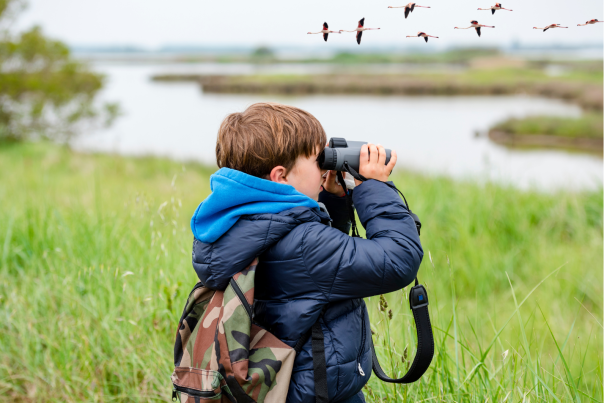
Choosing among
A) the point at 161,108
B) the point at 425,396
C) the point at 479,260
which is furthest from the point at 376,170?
the point at 161,108

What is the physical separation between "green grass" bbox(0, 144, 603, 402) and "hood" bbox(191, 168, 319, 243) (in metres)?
0.60

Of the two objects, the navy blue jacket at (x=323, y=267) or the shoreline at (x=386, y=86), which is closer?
the navy blue jacket at (x=323, y=267)

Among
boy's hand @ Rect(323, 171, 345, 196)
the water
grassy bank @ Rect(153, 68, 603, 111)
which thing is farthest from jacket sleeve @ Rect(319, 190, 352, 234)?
grassy bank @ Rect(153, 68, 603, 111)

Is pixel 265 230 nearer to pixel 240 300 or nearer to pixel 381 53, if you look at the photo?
pixel 240 300

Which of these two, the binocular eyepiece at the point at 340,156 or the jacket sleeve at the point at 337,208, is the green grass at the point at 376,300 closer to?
the jacket sleeve at the point at 337,208

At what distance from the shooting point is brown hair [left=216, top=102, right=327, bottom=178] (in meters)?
1.39

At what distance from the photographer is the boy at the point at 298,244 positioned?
1270 millimetres

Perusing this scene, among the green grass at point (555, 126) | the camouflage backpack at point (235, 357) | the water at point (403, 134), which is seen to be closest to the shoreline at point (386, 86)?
the water at point (403, 134)

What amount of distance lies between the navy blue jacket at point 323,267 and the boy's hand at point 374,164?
46 mm

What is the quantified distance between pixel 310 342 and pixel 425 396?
638mm

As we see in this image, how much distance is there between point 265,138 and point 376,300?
1.55 m

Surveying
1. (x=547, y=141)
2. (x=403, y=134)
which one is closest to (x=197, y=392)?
(x=403, y=134)

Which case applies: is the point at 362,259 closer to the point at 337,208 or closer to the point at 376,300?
the point at 337,208

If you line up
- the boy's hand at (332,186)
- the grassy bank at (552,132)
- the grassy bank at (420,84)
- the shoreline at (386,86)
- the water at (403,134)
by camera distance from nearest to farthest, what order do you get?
the boy's hand at (332,186) → the water at (403,134) → the grassy bank at (552,132) → the grassy bank at (420,84) → the shoreline at (386,86)
